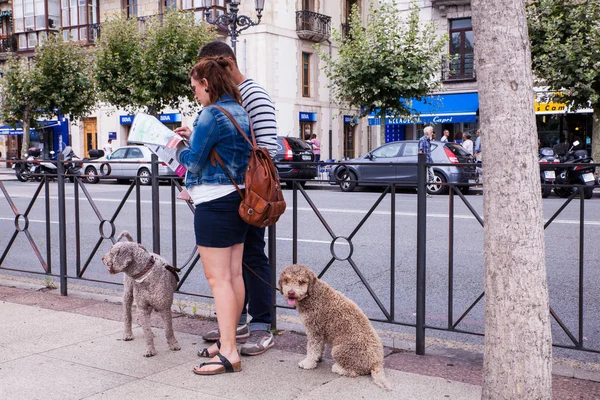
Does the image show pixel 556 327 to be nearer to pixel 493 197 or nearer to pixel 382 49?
pixel 493 197

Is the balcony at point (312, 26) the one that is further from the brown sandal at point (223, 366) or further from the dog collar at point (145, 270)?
the brown sandal at point (223, 366)

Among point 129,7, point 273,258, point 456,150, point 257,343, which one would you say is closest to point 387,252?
point 273,258

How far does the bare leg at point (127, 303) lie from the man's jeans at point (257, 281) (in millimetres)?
778

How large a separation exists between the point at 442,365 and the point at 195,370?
1.53 m

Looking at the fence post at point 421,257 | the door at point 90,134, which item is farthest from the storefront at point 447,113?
the fence post at point 421,257

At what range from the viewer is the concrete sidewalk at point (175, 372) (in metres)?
3.63

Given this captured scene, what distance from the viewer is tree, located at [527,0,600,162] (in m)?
18.6

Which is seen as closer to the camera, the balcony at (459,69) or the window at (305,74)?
the balcony at (459,69)

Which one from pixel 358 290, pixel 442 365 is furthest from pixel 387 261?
pixel 442 365

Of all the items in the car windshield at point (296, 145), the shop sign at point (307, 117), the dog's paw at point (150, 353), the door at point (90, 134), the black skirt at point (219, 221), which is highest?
the shop sign at point (307, 117)

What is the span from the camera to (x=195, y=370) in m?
3.94

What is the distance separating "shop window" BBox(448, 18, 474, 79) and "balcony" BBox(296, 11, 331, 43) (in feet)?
23.8

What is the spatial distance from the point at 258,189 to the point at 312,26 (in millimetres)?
30142

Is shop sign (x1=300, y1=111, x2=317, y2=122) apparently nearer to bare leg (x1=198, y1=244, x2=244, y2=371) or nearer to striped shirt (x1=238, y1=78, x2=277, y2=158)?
striped shirt (x1=238, y1=78, x2=277, y2=158)
